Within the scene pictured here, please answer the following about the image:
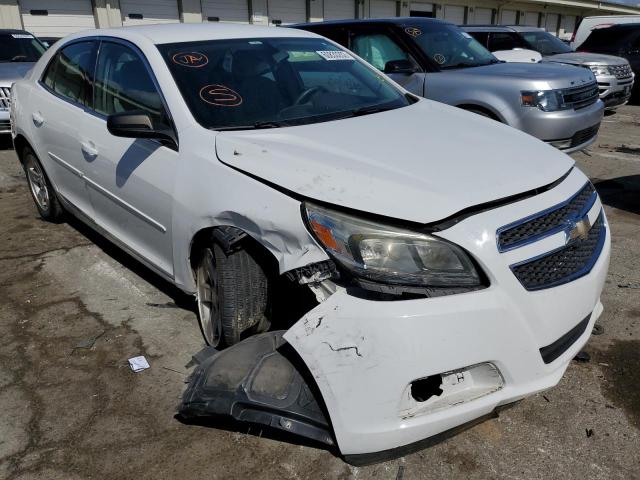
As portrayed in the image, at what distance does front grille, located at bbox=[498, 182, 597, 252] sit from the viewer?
2025 mm

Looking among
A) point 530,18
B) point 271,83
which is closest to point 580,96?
point 271,83

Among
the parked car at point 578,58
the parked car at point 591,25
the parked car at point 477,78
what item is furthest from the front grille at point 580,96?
the parked car at point 591,25

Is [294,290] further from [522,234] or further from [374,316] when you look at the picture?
[522,234]

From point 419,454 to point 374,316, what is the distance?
0.77 metres

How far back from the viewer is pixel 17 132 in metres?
4.78

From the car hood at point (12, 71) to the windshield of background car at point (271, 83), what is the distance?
6066mm

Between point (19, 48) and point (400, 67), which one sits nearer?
point (400, 67)

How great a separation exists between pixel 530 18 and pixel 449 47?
1254 inches

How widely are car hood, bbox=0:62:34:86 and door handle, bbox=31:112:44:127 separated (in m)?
4.37

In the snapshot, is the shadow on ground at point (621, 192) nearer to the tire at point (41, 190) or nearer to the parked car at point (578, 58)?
the parked car at point (578, 58)

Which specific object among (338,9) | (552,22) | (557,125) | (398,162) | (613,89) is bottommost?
(552,22)

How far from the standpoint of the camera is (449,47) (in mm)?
6781

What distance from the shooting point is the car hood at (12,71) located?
26.9ft

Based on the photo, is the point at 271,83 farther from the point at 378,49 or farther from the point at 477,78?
the point at 378,49
